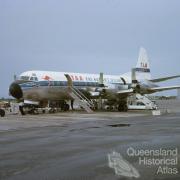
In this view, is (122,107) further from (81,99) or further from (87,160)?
(87,160)

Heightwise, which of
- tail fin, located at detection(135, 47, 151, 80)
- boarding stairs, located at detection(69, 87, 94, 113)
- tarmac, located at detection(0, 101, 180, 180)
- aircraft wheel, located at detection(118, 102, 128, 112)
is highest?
tail fin, located at detection(135, 47, 151, 80)

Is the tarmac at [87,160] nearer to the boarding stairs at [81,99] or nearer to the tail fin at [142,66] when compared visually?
the boarding stairs at [81,99]

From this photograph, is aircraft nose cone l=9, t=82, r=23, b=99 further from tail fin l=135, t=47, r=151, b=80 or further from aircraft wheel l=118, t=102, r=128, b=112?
tail fin l=135, t=47, r=151, b=80

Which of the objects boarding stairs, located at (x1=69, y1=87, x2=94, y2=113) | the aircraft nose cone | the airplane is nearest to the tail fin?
the airplane

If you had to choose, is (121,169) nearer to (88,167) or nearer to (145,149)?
(88,167)

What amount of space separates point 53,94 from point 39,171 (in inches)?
1116

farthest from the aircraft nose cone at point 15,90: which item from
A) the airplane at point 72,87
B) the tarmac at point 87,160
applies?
the tarmac at point 87,160

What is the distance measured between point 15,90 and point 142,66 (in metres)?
19.6

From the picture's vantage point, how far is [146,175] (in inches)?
266

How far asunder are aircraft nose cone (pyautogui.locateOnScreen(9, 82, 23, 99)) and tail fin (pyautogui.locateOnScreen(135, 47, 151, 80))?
59.1 ft

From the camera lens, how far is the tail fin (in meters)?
47.1

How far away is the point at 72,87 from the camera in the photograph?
37.1m

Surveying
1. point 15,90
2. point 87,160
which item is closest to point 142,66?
point 15,90

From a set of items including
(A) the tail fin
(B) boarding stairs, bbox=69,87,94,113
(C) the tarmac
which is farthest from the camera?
(A) the tail fin
